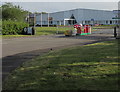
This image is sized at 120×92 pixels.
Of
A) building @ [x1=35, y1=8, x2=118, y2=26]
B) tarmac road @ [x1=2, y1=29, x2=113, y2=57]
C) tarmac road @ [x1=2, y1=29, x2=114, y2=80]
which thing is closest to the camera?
tarmac road @ [x1=2, y1=29, x2=114, y2=80]

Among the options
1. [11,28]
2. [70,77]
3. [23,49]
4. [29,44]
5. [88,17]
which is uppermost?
[88,17]

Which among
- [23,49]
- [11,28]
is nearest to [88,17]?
[11,28]

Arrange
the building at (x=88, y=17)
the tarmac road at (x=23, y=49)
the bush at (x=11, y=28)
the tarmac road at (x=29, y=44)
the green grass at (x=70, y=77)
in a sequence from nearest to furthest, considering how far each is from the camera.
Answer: the green grass at (x=70, y=77), the tarmac road at (x=23, y=49), the tarmac road at (x=29, y=44), the bush at (x=11, y=28), the building at (x=88, y=17)

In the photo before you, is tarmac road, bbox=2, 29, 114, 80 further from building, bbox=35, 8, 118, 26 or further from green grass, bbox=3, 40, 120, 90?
building, bbox=35, 8, 118, 26

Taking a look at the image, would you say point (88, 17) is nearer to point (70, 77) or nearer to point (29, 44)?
point (29, 44)

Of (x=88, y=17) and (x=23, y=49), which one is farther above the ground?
(x=88, y=17)

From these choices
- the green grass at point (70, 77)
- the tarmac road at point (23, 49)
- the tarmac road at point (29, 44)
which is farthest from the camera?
the tarmac road at point (29, 44)

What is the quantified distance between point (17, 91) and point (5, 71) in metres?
2.52

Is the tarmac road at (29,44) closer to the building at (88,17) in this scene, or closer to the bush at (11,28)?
the bush at (11,28)

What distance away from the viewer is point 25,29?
32.6m

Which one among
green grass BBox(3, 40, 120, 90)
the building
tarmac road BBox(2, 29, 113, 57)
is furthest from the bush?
the building

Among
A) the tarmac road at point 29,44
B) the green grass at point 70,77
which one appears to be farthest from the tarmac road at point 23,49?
the green grass at point 70,77

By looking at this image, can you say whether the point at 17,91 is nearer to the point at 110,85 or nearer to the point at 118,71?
the point at 110,85

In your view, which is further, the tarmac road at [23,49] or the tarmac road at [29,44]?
the tarmac road at [29,44]
